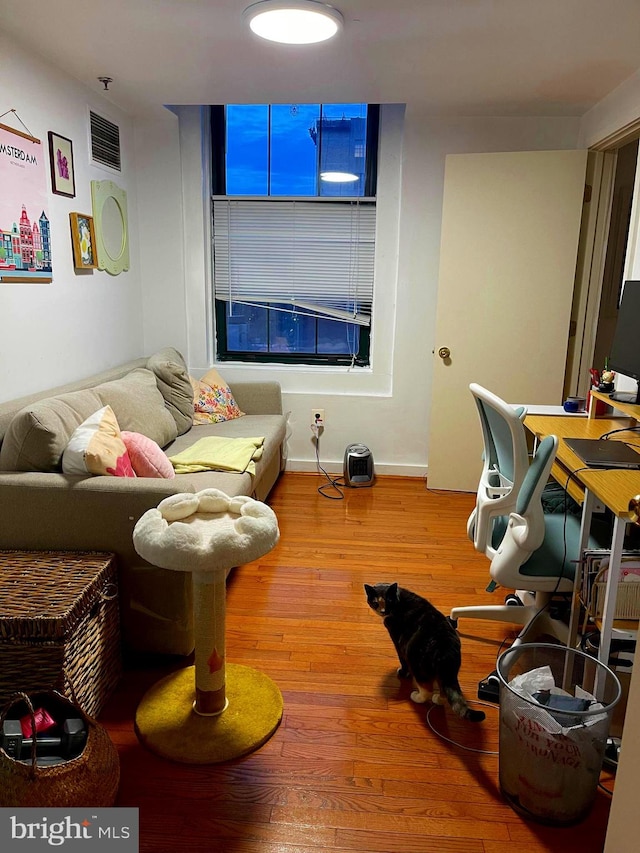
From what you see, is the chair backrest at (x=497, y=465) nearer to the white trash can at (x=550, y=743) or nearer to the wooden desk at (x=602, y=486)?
the wooden desk at (x=602, y=486)

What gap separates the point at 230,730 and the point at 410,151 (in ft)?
11.2

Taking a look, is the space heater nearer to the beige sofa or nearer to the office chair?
the office chair

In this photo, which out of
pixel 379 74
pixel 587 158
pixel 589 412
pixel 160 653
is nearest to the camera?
pixel 160 653

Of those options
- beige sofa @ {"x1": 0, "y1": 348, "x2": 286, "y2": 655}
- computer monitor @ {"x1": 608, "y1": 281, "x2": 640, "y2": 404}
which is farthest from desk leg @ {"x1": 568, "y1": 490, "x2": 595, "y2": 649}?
beige sofa @ {"x1": 0, "y1": 348, "x2": 286, "y2": 655}

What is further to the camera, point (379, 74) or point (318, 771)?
point (379, 74)

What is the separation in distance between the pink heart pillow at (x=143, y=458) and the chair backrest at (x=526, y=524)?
125 centimetres

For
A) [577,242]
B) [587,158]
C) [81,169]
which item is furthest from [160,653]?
[587,158]

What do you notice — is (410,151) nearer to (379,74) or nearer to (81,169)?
(379,74)

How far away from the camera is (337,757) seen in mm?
1765

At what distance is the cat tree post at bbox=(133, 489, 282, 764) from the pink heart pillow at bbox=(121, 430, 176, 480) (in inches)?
20.3

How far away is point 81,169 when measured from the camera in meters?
3.21

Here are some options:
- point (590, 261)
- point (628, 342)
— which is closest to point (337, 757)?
point (628, 342)

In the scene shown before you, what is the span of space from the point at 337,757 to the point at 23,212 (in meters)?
2.48

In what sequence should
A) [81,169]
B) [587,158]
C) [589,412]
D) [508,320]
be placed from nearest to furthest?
[589,412]
[81,169]
[587,158]
[508,320]
